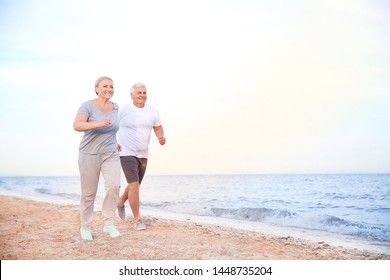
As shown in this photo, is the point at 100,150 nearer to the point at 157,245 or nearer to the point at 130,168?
the point at 130,168

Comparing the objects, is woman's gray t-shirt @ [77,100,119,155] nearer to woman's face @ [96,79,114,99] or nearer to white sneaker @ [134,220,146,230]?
woman's face @ [96,79,114,99]

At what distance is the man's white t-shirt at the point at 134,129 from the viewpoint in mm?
3867

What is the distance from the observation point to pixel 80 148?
3.46 metres

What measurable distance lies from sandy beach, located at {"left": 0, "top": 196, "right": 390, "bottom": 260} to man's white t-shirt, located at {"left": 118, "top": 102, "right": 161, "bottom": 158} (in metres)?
0.71

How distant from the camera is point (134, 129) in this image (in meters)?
3.87

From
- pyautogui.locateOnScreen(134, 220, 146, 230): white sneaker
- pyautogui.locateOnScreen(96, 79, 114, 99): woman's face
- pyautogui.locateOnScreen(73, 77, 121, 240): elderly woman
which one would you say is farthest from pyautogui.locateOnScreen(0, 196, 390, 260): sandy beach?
pyautogui.locateOnScreen(96, 79, 114, 99): woman's face

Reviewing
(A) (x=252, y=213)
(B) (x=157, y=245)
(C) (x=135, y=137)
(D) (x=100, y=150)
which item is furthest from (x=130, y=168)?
(A) (x=252, y=213)

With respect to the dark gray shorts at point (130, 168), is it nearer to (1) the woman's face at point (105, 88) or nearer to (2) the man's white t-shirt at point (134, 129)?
(2) the man's white t-shirt at point (134, 129)

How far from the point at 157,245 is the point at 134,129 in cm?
102

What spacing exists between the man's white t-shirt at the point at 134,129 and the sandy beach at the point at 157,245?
710 millimetres

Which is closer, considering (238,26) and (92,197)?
(92,197)
